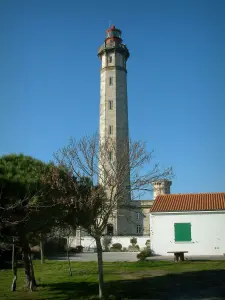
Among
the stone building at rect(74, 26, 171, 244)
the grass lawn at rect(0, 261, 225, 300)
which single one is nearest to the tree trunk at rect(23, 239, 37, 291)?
the grass lawn at rect(0, 261, 225, 300)

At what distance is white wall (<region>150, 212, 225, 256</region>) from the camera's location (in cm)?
2544

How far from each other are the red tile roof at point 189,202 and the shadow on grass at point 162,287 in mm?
11208

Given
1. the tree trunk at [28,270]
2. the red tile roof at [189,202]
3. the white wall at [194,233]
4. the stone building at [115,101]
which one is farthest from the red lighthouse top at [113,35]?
the tree trunk at [28,270]

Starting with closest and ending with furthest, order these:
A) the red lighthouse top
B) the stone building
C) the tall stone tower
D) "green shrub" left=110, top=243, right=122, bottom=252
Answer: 1. "green shrub" left=110, top=243, right=122, bottom=252
2. the stone building
3. the tall stone tower
4. the red lighthouse top

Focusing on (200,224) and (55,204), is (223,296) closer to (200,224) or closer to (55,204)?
(55,204)

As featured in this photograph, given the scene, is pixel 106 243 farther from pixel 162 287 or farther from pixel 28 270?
pixel 162 287

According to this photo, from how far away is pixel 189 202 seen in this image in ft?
91.2

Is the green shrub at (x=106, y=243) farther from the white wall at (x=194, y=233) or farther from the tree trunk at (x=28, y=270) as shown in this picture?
the tree trunk at (x=28, y=270)

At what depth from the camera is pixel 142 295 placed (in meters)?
11.4

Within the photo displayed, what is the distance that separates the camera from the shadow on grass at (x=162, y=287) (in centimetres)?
1126

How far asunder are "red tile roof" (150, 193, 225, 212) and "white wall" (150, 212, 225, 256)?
49cm

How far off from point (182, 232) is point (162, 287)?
45.7 ft

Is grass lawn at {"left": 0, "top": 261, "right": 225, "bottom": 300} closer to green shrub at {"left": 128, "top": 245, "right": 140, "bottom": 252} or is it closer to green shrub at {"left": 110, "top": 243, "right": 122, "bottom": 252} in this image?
green shrub at {"left": 128, "top": 245, "right": 140, "bottom": 252}

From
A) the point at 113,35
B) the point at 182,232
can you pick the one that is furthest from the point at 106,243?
the point at 113,35
